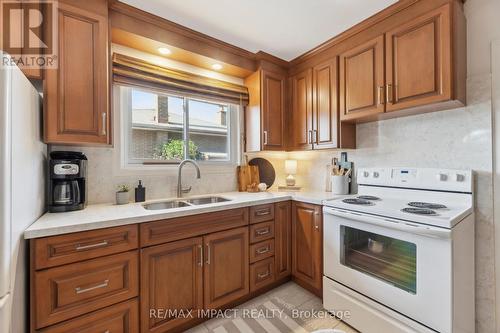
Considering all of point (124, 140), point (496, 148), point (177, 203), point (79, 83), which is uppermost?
point (79, 83)

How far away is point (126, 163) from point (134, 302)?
1135mm

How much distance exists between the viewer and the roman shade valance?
188 cm

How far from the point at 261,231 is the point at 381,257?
95cm

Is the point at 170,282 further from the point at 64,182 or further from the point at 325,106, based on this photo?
the point at 325,106

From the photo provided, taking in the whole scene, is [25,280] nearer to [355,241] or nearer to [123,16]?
[123,16]

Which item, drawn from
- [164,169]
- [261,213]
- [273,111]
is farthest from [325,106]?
[164,169]

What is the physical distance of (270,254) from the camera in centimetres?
215

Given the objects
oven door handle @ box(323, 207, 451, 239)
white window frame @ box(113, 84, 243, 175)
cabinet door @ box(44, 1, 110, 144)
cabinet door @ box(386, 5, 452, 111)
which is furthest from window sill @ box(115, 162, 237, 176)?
cabinet door @ box(386, 5, 452, 111)

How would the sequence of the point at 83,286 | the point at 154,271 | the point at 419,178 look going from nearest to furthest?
the point at 83,286 → the point at 154,271 → the point at 419,178

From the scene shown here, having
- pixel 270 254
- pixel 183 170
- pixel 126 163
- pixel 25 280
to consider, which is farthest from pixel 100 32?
pixel 270 254

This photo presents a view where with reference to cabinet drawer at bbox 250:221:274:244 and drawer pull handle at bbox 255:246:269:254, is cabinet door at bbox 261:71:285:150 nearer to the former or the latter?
cabinet drawer at bbox 250:221:274:244

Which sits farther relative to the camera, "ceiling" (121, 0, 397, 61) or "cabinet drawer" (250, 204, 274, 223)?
"cabinet drawer" (250, 204, 274, 223)

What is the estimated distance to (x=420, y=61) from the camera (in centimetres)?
161
